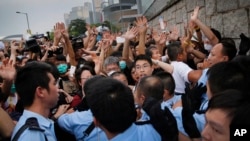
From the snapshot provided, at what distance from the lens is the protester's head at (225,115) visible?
4.02ft

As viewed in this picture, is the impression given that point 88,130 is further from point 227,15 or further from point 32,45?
point 32,45

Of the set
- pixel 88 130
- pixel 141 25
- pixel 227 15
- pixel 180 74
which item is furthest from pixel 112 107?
pixel 141 25

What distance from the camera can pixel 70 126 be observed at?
221 centimetres

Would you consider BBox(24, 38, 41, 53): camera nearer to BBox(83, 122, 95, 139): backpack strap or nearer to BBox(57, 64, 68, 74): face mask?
BBox(57, 64, 68, 74): face mask

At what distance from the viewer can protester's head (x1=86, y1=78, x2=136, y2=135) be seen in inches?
66.5

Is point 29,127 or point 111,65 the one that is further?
point 111,65

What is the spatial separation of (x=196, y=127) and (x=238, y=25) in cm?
300

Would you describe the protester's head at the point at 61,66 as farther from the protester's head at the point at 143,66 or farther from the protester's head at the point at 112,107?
the protester's head at the point at 112,107

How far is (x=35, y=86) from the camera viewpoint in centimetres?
211

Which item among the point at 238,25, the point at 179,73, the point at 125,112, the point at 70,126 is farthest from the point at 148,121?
the point at 238,25

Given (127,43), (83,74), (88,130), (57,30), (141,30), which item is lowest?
(88,130)

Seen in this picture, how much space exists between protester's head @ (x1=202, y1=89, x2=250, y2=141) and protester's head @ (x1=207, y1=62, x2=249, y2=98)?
0.50 metres

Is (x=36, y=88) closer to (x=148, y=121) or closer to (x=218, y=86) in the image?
(x=148, y=121)

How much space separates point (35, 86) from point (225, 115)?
140cm
